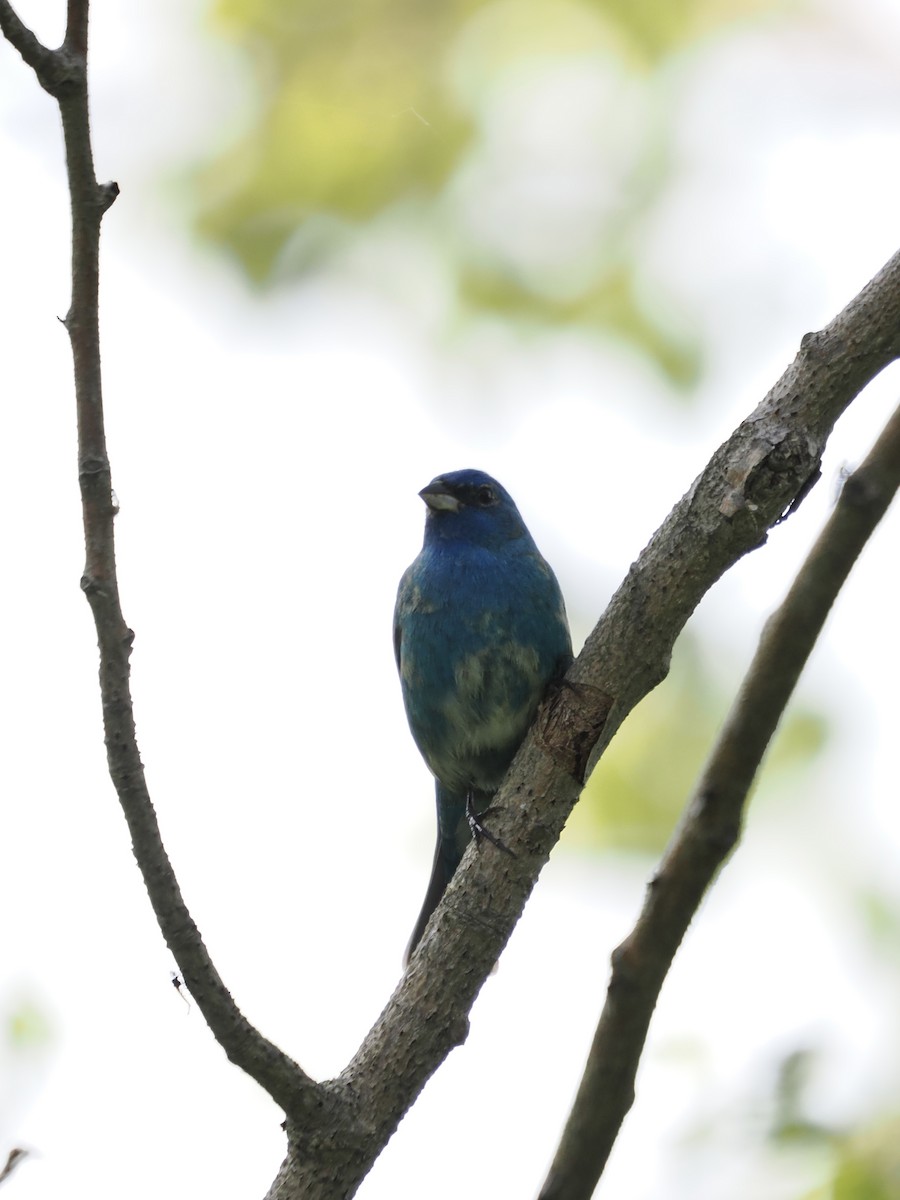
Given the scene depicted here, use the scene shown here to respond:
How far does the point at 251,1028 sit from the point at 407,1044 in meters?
0.67

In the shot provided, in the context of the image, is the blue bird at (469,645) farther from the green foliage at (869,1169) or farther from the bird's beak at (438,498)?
the green foliage at (869,1169)

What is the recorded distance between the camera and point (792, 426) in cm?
370

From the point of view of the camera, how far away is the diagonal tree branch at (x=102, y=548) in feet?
9.07

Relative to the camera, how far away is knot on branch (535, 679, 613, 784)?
4.10m

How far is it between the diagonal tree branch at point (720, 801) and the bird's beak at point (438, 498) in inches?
152

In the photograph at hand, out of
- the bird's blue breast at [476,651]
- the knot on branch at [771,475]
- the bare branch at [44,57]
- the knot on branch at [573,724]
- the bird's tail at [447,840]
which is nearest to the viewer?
the bare branch at [44,57]

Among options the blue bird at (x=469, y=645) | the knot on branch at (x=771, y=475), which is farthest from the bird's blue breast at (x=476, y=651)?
the knot on branch at (x=771, y=475)

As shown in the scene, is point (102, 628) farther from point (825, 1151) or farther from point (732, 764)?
point (825, 1151)

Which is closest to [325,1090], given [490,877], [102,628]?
[490,877]

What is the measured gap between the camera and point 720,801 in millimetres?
2803

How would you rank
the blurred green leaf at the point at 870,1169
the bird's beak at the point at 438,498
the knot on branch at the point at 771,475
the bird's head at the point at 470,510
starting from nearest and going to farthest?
the blurred green leaf at the point at 870,1169 < the knot on branch at the point at 771,475 < the bird's head at the point at 470,510 < the bird's beak at the point at 438,498

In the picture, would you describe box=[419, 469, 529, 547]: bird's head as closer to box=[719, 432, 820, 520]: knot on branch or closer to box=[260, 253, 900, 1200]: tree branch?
box=[260, 253, 900, 1200]: tree branch

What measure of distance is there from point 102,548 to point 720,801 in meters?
1.33

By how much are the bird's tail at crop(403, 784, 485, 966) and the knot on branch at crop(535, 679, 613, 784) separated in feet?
6.49
